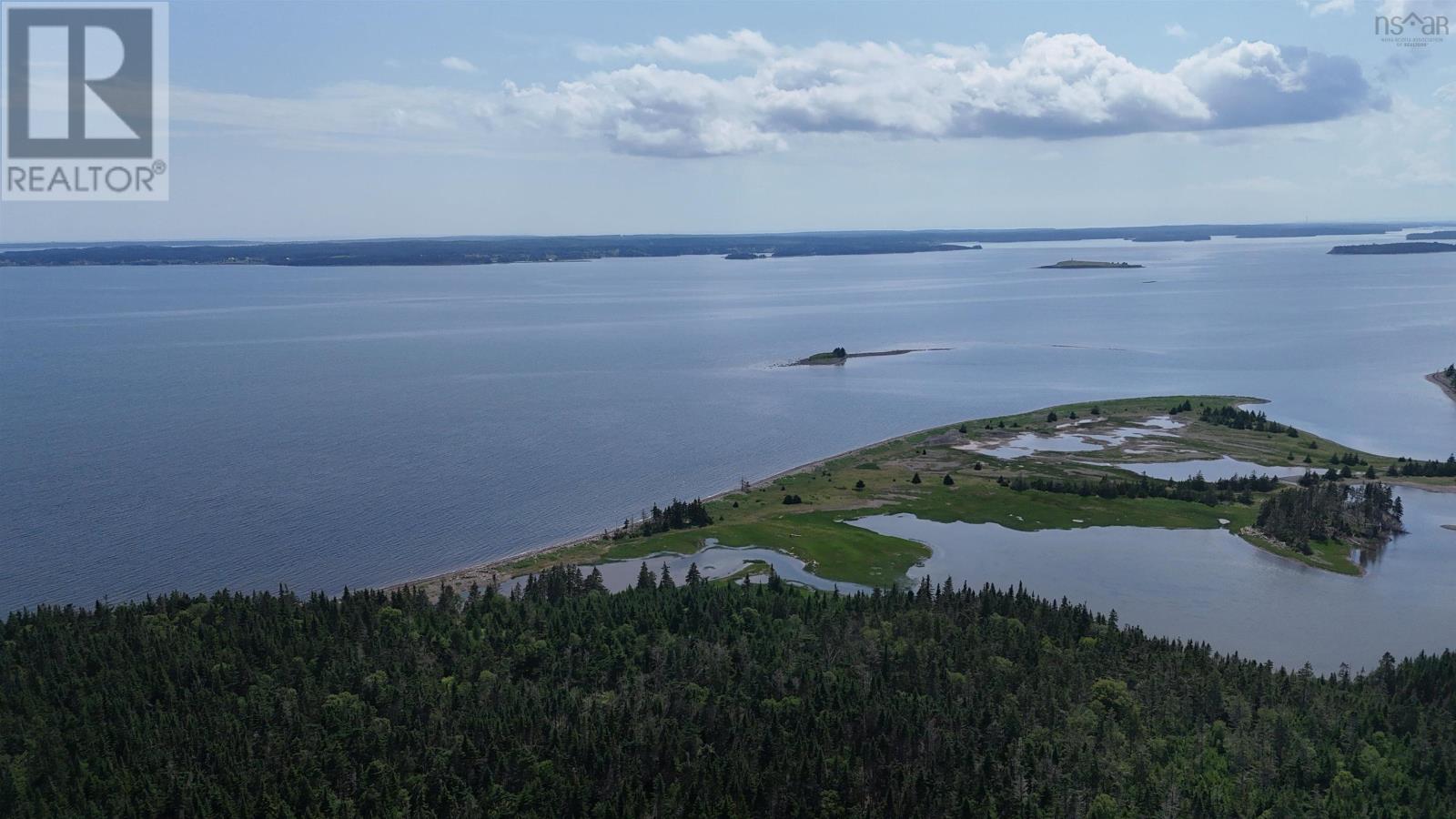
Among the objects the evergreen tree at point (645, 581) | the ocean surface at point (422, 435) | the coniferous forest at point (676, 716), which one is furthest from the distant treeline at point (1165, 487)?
the evergreen tree at point (645, 581)

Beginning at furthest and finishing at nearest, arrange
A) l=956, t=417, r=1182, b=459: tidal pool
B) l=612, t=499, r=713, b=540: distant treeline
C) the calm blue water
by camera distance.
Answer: l=956, t=417, r=1182, b=459: tidal pool → l=612, t=499, r=713, b=540: distant treeline → the calm blue water

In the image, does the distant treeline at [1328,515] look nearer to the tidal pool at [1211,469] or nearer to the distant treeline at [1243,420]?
the tidal pool at [1211,469]

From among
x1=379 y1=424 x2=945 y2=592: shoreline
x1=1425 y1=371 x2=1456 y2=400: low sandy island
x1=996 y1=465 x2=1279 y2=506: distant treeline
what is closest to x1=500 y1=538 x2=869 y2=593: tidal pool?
x1=379 y1=424 x2=945 y2=592: shoreline

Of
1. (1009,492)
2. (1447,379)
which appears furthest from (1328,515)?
(1447,379)

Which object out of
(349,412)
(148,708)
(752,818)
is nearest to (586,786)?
(752,818)

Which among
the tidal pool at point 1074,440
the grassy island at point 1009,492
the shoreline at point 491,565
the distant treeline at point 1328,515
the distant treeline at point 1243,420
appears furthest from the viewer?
the distant treeline at point 1243,420

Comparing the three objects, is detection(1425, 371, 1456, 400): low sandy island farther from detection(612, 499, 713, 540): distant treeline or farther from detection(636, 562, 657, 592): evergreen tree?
detection(636, 562, 657, 592): evergreen tree

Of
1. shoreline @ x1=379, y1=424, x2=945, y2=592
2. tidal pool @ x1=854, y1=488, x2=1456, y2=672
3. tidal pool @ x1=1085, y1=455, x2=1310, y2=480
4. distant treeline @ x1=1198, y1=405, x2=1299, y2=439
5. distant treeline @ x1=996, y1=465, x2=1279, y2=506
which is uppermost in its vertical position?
distant treeline @ x1=1198, y1=405, x2=1299, y2=439
